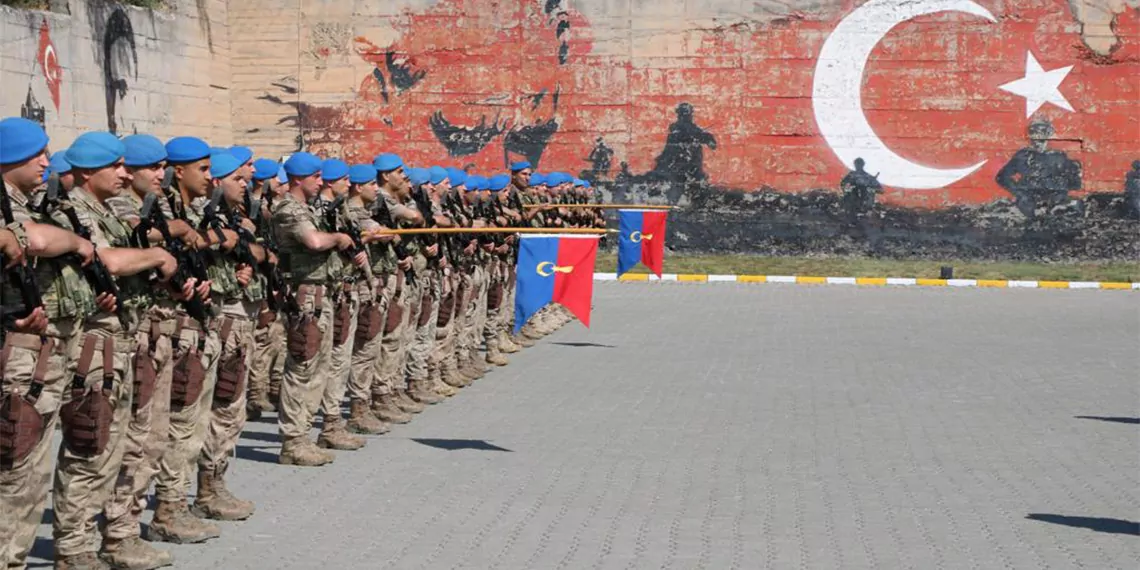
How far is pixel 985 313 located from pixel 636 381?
32.9ft

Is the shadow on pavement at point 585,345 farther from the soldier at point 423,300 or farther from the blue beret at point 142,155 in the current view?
the blue beret at point 142,155

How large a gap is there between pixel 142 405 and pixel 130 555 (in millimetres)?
704

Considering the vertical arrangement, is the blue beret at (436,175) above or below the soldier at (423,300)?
above

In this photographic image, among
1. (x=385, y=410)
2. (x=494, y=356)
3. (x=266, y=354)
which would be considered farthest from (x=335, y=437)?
(x=494, y=356)

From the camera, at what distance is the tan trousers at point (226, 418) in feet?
31.1

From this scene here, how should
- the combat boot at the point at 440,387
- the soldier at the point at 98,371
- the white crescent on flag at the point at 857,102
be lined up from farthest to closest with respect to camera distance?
the white crescent on flag at the point at 857,102 → the combat boot at the point at 440,387 → the soldier at the point at 98,371

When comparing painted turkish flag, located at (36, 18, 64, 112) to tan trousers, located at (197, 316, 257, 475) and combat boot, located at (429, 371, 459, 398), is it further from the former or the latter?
tan trousers, located at (197, 316, 257, 475)

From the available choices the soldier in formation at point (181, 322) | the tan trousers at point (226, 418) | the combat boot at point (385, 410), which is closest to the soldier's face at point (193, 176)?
the soldier in formation at point (181, 322)

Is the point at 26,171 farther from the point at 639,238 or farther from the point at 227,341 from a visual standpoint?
the point at 639,238

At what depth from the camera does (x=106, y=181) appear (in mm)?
8055

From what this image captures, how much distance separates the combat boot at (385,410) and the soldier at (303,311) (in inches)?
76.0

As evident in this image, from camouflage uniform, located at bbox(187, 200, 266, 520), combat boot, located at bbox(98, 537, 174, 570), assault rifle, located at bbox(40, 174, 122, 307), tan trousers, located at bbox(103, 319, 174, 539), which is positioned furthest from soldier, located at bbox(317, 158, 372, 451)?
assault rifle, located at bbox(40, 174, 122, 307)

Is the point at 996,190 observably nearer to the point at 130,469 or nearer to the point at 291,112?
the point at 291,112

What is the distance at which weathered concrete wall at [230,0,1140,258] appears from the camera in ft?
111
